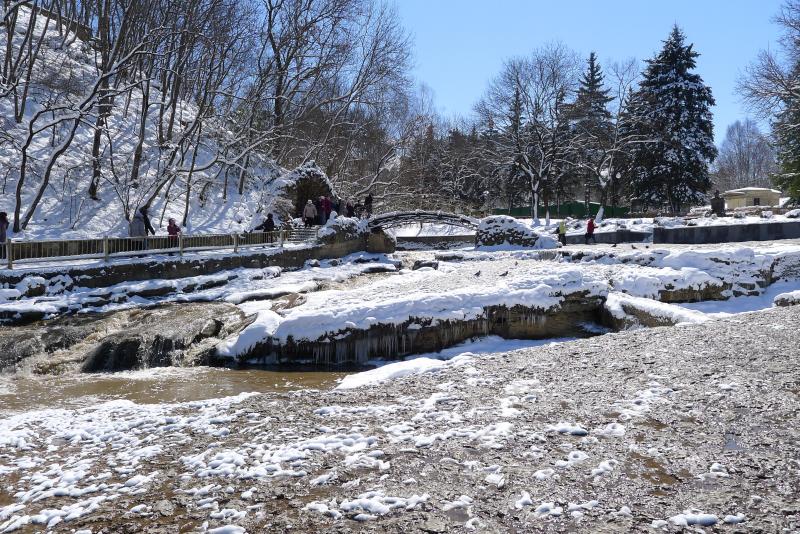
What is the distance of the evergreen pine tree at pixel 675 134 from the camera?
3691cm

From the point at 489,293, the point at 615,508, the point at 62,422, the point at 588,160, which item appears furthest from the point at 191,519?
the point at 588,160

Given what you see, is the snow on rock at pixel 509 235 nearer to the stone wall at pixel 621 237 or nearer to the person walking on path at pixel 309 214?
the stone wall at pixel 621 237

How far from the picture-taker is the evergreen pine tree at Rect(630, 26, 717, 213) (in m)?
36.9

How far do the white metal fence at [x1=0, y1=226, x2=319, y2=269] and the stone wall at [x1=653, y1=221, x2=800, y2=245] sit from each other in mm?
17453

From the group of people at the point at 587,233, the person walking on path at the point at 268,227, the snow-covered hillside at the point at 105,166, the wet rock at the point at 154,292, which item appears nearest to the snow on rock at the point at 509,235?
the group of people at the point at 587,233

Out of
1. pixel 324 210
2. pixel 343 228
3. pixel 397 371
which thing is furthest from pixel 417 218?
pixel 397 371

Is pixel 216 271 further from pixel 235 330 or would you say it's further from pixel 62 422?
pixel 62 422

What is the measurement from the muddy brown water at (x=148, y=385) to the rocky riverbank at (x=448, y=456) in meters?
1.23

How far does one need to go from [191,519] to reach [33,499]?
1667 mm

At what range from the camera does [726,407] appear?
19.1ft

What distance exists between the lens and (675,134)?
3697 cm

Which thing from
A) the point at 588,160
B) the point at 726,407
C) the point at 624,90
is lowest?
the point at 726,407

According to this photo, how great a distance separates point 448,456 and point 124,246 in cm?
1474

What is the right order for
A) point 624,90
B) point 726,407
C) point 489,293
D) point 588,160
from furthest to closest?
point 588,160 → point 624,90 → point 489,293 → point 726,407
